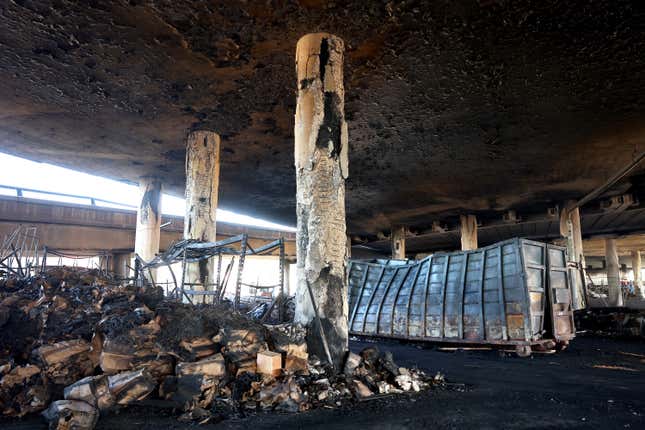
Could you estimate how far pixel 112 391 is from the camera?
3992mm

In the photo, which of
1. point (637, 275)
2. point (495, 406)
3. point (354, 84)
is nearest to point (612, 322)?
point (495, 406)

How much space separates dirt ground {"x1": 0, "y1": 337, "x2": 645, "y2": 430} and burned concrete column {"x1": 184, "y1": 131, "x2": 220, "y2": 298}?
455 centimetres

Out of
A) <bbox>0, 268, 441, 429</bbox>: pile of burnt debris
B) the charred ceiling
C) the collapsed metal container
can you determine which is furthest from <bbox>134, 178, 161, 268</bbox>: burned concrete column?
the collapsed metal container

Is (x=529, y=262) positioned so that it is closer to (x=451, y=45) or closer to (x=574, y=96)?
(x=574, y=96)

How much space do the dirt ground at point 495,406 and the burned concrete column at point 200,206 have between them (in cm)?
455

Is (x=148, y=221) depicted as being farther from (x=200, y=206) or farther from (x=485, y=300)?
(x=485, y=300)

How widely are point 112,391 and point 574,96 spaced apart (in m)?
8.68

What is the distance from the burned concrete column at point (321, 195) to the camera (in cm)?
524

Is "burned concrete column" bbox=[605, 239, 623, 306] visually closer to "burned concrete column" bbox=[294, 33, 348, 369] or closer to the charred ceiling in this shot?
the charred ceiling

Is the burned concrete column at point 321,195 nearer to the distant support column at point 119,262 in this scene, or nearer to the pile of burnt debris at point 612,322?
the pile of burnt debris at point 612,322

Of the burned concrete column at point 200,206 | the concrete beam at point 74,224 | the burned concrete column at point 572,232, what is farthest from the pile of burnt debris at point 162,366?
the burned concrete column at point 572,232

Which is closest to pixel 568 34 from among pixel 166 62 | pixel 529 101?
pixel 529 101

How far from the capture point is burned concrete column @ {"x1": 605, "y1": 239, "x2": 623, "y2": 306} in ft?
71.9

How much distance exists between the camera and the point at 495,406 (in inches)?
173
